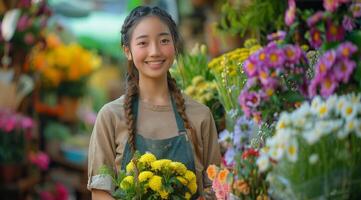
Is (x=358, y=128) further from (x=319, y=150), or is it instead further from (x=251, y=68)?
(x=251, y=68)

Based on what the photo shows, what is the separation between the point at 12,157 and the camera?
22.3 feet

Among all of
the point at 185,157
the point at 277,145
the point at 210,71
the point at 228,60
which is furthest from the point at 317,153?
the point at 210,71

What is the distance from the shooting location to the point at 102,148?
2.77 meters

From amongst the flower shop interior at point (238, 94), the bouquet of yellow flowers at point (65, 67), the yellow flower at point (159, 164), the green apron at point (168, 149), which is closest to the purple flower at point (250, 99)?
the flower shop interior at point (238, 94)

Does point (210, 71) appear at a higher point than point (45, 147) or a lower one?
higher

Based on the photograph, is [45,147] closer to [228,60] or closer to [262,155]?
[228,60]

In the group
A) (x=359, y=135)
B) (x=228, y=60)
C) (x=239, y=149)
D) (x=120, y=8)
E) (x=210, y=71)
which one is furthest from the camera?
(x=120, y=8)

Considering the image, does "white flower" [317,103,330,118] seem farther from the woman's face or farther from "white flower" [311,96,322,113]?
the woman's face

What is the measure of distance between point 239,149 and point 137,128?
0.63 metres

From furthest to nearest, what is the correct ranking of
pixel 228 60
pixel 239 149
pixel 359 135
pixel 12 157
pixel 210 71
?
pixel 12 157 < pixel 210 71 < pixel 228 60 < pixel 239 149 < pixel 359 135

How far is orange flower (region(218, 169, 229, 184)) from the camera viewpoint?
91.9 inches

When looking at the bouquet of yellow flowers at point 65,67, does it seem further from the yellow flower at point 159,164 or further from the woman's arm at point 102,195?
the yellow flower at point 159,164

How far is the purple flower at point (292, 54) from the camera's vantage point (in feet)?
7.13

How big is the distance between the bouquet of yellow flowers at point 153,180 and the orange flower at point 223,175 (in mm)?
224
